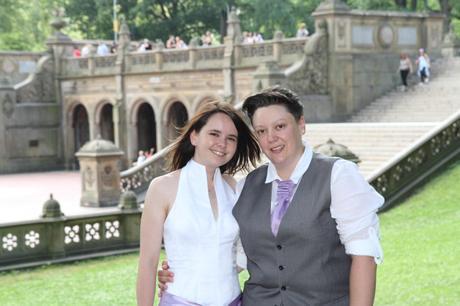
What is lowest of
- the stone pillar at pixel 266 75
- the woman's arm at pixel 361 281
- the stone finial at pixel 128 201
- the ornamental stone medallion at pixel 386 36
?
the stone finial at pixel 128 201

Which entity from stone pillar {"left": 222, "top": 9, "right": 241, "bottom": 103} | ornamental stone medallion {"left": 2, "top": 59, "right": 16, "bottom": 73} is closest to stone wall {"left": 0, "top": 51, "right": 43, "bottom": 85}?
ornamental stone medallion {"left": 2, "top": 59, "right": 16, "bottom": 73}

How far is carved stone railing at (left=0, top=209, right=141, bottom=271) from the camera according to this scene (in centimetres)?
1296

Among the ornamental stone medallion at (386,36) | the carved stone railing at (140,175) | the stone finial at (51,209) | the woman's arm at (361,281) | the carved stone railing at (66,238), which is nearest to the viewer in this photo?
the woman's arm at (361,281)

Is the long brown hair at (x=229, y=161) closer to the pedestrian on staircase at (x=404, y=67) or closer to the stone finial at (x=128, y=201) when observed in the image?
the stone finial at (x=128, y=201)

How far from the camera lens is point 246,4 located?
48.5 metres

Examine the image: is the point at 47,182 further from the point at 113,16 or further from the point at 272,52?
the point at 113,16

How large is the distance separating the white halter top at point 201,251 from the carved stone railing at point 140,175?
743 inches

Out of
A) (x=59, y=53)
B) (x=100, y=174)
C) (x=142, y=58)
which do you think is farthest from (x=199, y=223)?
(x=59, y=53)

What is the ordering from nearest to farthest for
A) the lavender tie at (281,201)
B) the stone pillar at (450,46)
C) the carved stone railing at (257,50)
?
the lavender tie at (281,201) < the carved stone railing at (257,50) < the stone pillar at (450,46)

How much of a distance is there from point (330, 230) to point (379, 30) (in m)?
23.3

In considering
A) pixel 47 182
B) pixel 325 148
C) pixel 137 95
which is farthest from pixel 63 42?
pixel 325 148

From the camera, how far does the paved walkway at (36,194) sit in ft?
70.9

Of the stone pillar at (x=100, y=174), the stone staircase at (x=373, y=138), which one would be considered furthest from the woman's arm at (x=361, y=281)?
the stone pillar at (x=100, y=174)

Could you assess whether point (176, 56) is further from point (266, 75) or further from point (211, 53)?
point (266, 75)
